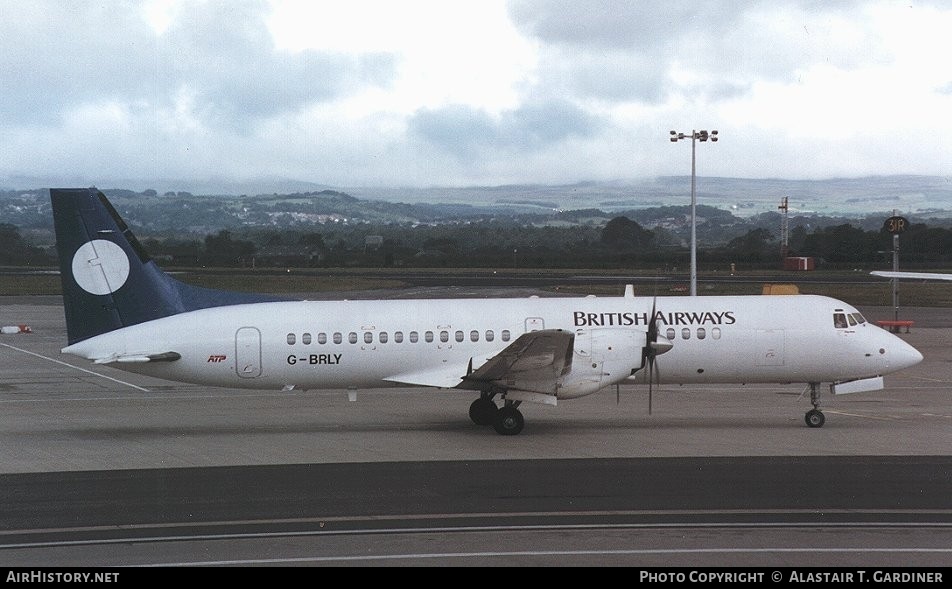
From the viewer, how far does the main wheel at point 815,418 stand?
2272cm

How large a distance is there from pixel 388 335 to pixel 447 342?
135cm

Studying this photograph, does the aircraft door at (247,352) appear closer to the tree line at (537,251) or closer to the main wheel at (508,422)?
the main wheel at (508,422)

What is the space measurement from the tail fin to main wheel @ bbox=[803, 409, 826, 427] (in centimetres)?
1472

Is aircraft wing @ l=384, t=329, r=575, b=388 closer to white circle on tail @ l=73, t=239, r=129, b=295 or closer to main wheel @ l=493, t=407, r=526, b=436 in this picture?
main wheel @ l=493, t=407, r=526, b=436

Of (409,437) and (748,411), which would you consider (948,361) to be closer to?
(748,411)

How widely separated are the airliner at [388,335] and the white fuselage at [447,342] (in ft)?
0.09

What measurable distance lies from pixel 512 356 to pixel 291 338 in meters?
5.20

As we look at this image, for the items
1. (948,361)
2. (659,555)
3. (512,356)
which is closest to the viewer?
(659,555)

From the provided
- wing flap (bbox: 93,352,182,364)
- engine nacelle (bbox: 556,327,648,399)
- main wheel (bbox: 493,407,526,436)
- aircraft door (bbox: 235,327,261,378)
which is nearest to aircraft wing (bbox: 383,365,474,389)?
main wheel (bbox: 493,407,526,436)

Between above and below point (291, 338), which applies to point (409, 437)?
below

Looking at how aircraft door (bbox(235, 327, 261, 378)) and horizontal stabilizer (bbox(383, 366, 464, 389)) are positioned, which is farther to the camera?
aircraft door (bbox(235, 327, 261, 378))

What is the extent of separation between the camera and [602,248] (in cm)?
8619

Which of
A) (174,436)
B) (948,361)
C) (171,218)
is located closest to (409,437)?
(174,436)

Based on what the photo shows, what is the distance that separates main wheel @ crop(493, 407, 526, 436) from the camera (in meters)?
21.7
